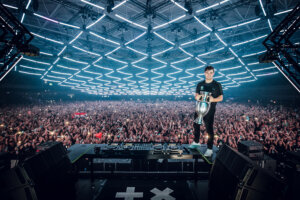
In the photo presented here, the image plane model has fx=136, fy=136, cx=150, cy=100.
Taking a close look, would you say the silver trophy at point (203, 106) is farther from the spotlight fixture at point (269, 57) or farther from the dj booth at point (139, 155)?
the spotlight fixture at point (269, 57)

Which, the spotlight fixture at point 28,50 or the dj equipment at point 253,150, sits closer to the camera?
the dj equipment at point 253,150

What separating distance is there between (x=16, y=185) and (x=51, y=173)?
48 centimetres

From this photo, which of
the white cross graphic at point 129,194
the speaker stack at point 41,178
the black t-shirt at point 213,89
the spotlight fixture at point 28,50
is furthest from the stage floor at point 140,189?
the spotlight fixture at point 28,50

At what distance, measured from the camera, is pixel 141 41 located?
14250 mm

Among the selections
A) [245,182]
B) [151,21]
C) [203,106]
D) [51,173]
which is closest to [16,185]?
[51,173]

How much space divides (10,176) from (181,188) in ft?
8.71

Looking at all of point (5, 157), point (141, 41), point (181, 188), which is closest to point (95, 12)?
point (141, 41)

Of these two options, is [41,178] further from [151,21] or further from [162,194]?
[151,21]

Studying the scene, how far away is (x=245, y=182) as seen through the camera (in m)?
1.59

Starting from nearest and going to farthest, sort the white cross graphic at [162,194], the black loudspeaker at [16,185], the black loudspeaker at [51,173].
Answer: the black loudspeaker at [16,185]
the black loudspeaker at [51,173]
the white cross graphic at [162,194]

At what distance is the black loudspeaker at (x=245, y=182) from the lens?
1.53 metres

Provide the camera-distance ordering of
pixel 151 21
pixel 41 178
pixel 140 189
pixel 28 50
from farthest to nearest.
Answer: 1. pixel 151 21
2. pixel 28 50
3. pixel 140 189
4. pixel 41 178

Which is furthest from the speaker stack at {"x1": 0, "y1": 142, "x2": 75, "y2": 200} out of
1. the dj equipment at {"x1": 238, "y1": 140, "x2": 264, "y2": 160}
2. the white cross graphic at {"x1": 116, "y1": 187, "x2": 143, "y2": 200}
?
the dj equipment at {"x1": 238, "y1": 140, "x2": 264, "y2": 160}

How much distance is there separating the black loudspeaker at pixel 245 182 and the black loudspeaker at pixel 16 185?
8.05 ft
